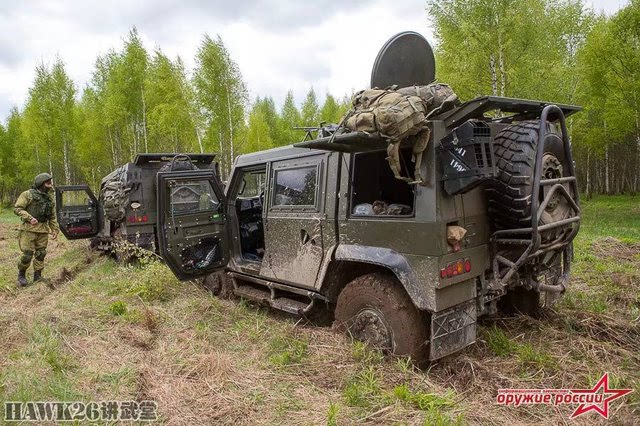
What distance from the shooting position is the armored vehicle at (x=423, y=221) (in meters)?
3.04

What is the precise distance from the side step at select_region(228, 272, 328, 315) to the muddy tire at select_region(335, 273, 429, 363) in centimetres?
36

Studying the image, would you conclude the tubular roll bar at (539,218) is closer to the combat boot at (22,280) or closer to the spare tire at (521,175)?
the spare tire at (521,175)

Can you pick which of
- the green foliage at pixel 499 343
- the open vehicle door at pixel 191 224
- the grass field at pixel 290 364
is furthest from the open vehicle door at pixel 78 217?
the green foliage at pixel 499 343

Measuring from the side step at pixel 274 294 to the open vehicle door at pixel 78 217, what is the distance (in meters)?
5.30

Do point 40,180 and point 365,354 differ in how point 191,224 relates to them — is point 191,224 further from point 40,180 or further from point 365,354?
point 40,180

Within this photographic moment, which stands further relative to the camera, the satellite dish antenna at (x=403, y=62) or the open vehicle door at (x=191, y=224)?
the open vehicle door at (x=191, y=224)

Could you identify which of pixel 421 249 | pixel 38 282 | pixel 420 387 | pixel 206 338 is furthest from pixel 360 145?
pixel 38 282

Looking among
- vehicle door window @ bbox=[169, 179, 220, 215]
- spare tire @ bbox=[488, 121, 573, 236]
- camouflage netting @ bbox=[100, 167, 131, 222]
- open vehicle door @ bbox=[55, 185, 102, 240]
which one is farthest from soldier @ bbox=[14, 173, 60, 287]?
spare tire @ bbox=[488, 121, 573, 236]

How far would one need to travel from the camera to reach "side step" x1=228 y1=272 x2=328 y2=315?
13.8 feet

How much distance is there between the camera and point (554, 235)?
330 centimetres

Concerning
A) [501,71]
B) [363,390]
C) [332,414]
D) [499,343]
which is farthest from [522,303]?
[501,71]

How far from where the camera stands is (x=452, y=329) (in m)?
3.20

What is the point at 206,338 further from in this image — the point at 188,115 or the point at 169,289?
the point at 188,115

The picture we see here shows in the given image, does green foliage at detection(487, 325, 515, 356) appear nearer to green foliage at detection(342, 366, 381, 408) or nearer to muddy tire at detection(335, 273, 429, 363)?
muddy tire at detection(335, 273, 429, 363)
